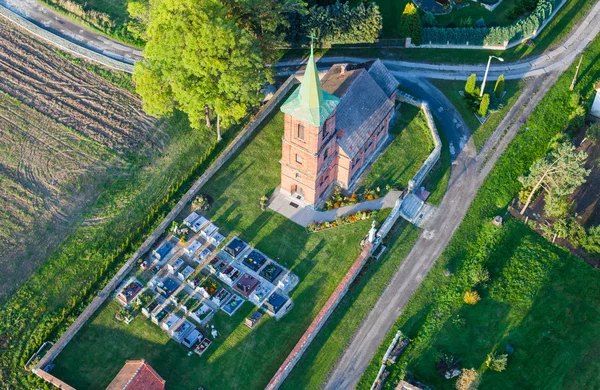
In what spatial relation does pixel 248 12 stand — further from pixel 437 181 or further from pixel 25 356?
pixel 25 356

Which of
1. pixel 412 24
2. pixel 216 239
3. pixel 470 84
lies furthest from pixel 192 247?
pixel 412 24

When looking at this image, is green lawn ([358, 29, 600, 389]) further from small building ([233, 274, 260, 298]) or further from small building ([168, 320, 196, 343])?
small building ([168, 320, 196, 343])

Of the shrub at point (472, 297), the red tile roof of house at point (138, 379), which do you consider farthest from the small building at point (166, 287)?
the shrub at point (472, 297)

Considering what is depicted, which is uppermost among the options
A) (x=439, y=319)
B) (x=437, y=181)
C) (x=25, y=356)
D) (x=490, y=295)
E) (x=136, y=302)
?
(x=437, y=181)

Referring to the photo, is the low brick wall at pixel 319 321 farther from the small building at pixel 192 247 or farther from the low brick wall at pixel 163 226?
the low brick wall at pixel 163 226

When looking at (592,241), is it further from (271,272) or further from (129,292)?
(129,292)

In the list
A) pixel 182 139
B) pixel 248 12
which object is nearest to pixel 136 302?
pixel 182 139
